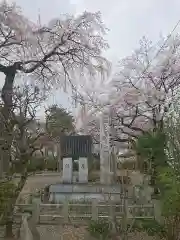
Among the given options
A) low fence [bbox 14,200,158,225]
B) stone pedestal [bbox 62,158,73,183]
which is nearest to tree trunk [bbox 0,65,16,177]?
low fence [bbox 14,200,158,225]

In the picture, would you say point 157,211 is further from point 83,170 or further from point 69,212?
point 83,170

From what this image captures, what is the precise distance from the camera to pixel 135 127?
16250 millimetres

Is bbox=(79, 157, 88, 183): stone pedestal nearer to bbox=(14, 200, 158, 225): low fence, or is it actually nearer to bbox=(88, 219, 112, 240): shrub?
bbox=(14, 200, 158, 225): low fence

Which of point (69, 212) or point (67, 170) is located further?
point (67, 170)

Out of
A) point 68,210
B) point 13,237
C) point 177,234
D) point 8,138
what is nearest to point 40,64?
point 8,138

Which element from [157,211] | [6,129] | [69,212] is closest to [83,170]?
[69,212]

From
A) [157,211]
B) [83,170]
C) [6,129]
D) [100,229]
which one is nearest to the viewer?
[100,229]

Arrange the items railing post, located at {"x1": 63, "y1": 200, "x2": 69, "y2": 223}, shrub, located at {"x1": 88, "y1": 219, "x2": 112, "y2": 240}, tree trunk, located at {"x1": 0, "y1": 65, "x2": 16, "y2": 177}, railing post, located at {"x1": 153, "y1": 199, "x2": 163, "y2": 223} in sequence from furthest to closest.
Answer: tree trunk, located at {"x1": 0, "y1": 65, "x2": 16, "y2": 177} < railing post, located at {"x1": 63, "y1": 200, "x2": 69, "y2": 223} < railing post, located at {"x1": 153, "y1": 199, "x2": 163, "y2": 223} < shrub, located at {"x1": 88, "y1": 219, "x2": 112, "y2": 240}

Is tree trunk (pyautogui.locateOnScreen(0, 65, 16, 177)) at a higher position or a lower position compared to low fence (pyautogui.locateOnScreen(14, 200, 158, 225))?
higher

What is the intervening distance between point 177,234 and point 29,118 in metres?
4.40

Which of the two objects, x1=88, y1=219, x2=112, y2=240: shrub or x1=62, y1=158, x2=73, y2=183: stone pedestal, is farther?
x1=62, y1=158, x2=73, y2=183: stone pedestal

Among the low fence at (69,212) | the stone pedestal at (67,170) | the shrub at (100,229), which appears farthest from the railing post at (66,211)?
the stone pedestal at (67,170)

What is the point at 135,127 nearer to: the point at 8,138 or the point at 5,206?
the point at 8,138

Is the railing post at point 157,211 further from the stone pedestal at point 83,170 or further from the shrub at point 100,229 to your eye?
the stone pedestal at point 83,170
